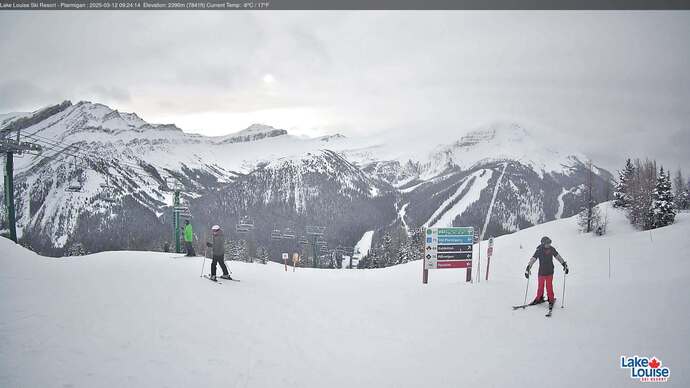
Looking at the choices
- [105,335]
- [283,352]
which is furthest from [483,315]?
[105,335]

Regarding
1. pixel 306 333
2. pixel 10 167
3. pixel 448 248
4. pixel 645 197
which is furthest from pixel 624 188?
pixel 10 167

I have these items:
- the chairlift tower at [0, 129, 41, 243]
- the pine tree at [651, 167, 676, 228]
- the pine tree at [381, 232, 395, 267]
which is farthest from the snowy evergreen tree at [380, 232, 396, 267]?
the chairlift tower at [0, 129, 41, 243]

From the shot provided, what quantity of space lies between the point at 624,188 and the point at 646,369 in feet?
140

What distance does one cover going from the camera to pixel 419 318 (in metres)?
9.58

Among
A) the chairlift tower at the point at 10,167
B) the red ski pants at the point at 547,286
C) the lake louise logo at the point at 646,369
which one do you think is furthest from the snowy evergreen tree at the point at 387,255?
the lake louise logo at the point at 646,369

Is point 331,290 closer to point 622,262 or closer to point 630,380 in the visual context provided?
point 630,380

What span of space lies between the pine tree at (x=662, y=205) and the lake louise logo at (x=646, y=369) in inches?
1338

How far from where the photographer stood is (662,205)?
3108 centimetres

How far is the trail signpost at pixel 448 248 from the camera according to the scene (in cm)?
1480

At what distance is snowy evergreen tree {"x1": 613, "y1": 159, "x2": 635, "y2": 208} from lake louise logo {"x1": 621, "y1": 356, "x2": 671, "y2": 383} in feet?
129

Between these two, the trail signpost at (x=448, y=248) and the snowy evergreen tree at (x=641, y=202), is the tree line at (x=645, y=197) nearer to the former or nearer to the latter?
the snowy evergreen tree at (x=641, y=202)

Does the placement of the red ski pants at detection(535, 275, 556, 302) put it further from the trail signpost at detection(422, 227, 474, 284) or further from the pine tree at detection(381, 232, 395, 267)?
the pine tree at detection(381, 232, 395, 267)

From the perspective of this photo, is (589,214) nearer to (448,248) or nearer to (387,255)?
(448,248)

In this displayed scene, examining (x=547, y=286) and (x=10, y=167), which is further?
(x=10, y=167)
